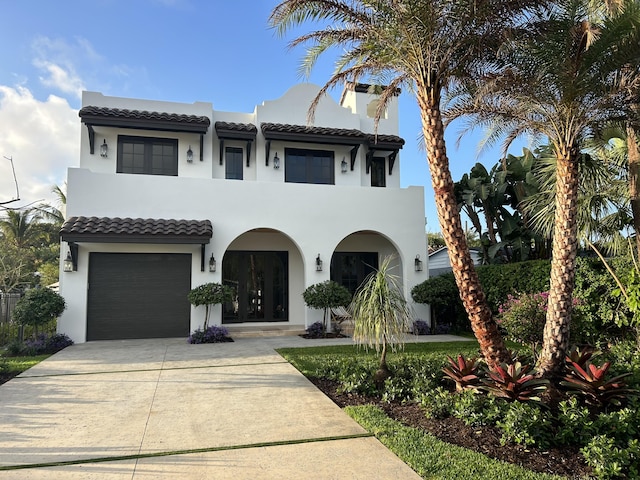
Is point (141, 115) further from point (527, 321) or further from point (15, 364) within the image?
point (527, 321)

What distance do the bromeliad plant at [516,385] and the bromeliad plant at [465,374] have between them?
379mm

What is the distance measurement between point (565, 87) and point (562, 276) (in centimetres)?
286

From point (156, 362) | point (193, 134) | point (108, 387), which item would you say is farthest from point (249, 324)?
point (108, 387)

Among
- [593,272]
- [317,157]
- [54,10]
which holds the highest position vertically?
[54,10]

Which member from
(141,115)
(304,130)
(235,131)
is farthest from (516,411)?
(141,115)

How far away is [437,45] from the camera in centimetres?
672

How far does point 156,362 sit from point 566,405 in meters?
7.66

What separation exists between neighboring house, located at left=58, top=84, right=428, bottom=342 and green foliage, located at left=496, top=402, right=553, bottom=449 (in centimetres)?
792

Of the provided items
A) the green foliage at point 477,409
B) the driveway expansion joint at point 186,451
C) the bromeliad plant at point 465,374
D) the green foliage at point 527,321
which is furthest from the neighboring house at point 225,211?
the driveway expansion joint at point 186,451

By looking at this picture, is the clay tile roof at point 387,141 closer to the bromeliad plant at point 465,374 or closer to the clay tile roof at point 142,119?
the clay tile roof at point 142,119

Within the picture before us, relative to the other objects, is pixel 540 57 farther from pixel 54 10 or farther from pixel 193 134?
pixel 193 134

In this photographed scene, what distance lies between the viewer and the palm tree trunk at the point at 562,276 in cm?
629

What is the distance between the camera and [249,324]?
15.1m

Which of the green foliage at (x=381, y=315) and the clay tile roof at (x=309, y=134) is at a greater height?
the clay tile roof at (x=309, y=134)
